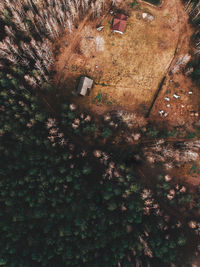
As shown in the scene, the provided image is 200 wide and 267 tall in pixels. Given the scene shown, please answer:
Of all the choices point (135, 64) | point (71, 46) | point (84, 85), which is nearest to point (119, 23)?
point (135, 64)

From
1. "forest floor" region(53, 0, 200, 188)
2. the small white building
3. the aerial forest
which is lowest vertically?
the aerial forest

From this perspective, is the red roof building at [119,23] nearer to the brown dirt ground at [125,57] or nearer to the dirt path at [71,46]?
the brown dirt ground at [125,57]

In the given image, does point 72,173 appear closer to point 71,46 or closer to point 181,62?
point 71,46

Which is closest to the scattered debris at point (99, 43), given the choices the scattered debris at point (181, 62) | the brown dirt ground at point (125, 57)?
the brown dirt ground at point (125, 57)

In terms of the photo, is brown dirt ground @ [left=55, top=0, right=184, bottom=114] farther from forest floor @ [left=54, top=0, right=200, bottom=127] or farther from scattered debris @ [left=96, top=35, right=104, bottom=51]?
scattered debris @ [left=96, top=35, right=104, bottom=51]

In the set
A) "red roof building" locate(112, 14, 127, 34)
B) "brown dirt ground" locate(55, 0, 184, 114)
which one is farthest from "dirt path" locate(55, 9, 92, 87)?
"red roof building" locate(112, 14, 127, 34)

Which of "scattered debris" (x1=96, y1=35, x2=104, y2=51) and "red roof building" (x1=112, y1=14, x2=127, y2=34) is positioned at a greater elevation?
"red roof building" (x1=112, y1=14, x2=127, y2=34)
